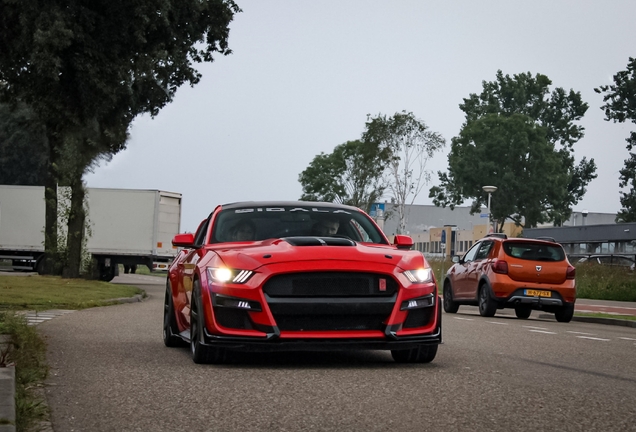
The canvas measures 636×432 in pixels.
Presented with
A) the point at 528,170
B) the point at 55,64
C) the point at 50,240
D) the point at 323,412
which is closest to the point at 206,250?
the point at 323,412

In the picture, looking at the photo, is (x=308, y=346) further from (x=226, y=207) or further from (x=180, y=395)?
(x=226, y=207)

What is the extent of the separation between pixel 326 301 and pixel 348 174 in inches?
2750

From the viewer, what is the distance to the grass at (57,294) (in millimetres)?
21703

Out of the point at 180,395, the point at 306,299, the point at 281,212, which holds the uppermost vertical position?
the point at 281,212

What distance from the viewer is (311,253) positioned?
9.52 m

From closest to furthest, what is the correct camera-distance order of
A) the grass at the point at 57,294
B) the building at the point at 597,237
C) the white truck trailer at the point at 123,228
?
the grass at the point at 57,294 → the white truck trailer at the point at 123,228 → the building at the point at 597,237

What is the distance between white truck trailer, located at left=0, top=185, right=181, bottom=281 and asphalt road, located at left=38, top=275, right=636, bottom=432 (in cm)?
2903

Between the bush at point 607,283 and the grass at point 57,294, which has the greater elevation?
the bush at point 607,283

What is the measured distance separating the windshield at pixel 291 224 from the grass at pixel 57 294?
962 centimetres

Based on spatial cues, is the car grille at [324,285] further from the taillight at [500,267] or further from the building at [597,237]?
the building at [597,237]

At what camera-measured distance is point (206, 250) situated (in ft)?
34.5

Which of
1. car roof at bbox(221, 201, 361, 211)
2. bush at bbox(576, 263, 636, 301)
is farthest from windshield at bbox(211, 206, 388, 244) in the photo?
bush at bbox(576, 263, 636, 301)

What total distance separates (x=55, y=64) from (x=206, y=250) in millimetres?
11413

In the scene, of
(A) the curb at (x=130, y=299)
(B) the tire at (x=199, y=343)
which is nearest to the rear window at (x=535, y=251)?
(A) the curb at (x=130, y=299)
